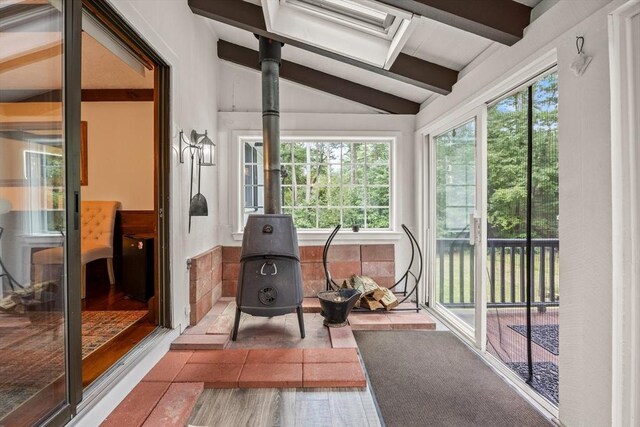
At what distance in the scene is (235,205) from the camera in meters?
3.99

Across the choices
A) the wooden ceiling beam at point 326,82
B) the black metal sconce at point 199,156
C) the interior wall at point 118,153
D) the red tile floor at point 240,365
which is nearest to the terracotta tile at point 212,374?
the red tile floor at point 240,365

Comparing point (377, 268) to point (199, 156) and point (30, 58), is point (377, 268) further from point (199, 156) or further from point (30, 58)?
point (30, 58)

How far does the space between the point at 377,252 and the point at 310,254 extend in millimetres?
827

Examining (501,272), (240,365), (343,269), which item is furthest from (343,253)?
(240,365)

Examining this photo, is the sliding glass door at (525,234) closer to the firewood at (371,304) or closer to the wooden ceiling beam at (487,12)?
the wooden ceiling beam at (487,12)

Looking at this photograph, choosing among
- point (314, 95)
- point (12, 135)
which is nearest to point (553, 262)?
point (12, 135)

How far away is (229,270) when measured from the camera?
12.9 feet

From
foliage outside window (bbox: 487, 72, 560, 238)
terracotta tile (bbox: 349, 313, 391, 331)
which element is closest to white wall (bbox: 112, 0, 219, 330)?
terracotta tile (bbox: 349, 313, 391, 331)

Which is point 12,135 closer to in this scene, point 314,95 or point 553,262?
point 553,262

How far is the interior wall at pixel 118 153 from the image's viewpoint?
4156 mm

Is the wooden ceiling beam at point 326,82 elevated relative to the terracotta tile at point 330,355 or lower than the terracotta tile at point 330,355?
elevated

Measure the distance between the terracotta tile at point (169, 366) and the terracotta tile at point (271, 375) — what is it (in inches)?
18.2

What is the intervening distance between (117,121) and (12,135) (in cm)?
333

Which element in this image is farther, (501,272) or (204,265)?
(204,265)
